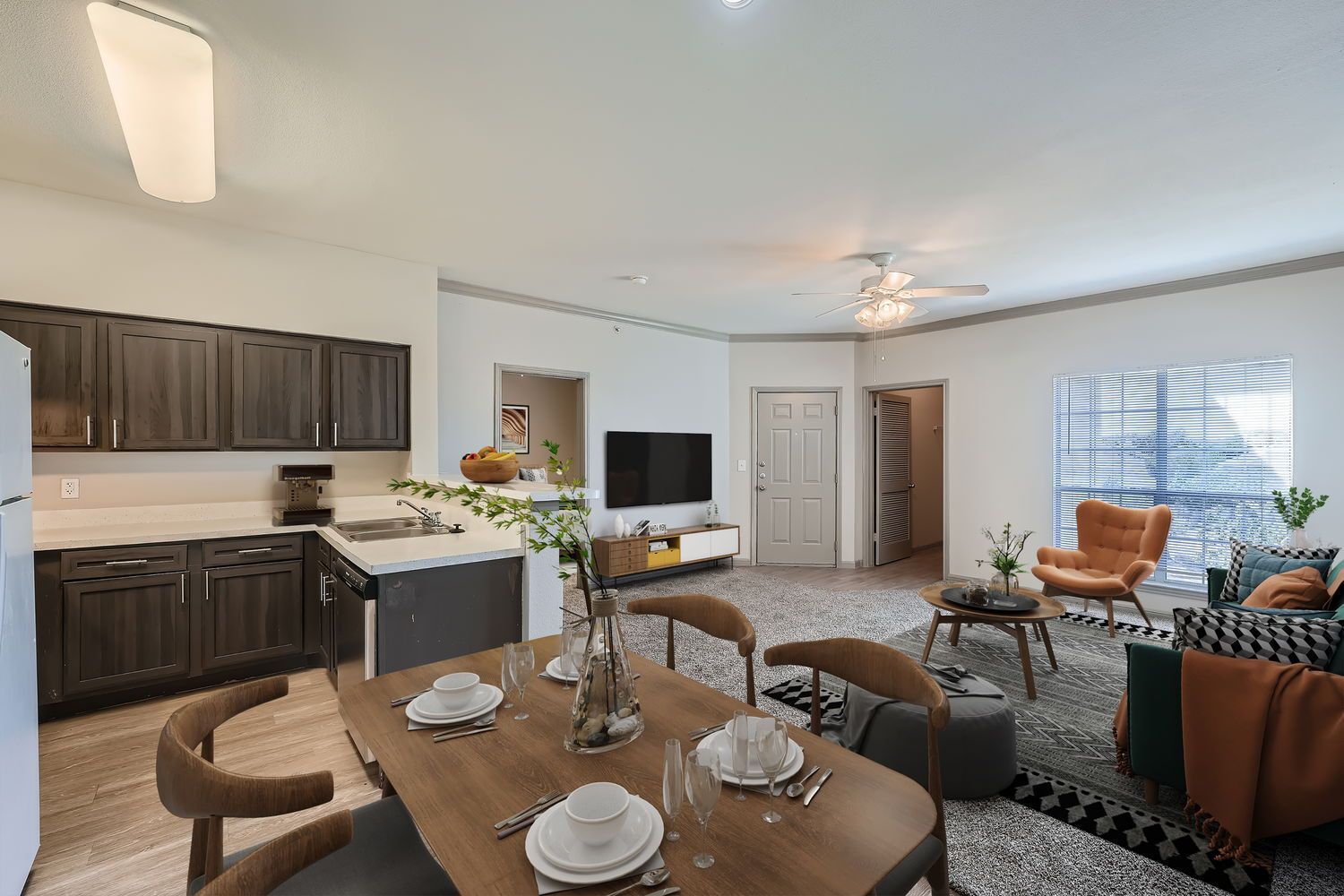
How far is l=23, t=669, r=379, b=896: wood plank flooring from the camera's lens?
1961mm

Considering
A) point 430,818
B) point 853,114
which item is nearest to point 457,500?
point 430,818

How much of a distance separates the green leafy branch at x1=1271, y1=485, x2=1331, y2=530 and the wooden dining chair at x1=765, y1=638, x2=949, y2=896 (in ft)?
13.4

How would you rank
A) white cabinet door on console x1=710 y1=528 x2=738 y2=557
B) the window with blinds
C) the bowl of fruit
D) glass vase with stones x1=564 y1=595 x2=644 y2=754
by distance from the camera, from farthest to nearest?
white cabinet door on console x1=710 y1=528 x2=738 y2=557 < the window with blinds < the bowl of fruit < glass vase with stones x1=564 y1=595 x2=644 y2=754

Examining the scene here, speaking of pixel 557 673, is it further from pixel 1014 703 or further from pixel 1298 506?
pixel 1298 506

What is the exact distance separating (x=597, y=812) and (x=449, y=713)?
57cm

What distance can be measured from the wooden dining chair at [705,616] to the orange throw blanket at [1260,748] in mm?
1553

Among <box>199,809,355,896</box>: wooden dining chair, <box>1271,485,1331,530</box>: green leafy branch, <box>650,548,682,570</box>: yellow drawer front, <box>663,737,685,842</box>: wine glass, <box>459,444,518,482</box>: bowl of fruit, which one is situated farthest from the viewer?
<box>650,548,682,570</box>: yellow drawer front

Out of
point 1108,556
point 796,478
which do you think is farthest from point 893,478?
point 1108,556

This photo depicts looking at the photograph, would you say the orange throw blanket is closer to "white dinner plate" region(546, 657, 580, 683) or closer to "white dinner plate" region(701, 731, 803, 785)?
"white dinner plate" region(701, 731, 803, 785)

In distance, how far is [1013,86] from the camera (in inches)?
87.7

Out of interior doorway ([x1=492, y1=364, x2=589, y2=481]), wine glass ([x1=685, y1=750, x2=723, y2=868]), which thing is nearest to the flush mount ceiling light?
wine glass ([x1=685, y1=750, x2=723, y2=868])

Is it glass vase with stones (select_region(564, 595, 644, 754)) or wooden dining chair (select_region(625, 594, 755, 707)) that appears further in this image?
wooden dining chair (select_region(625, 594, 755, 707))

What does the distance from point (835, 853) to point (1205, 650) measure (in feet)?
6.42

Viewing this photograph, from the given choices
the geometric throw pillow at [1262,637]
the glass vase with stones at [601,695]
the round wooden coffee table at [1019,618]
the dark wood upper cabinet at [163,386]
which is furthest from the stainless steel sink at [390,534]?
the geometric throw pillow at [1262,637]
